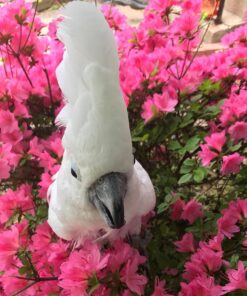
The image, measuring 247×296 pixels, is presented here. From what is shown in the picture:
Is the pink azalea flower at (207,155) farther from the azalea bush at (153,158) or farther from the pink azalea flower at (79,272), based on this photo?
the pink azalea flower at (79,272)

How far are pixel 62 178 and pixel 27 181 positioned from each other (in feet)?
1.08

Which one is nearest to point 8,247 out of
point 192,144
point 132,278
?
point 132,278

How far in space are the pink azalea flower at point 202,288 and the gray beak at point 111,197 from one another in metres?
0.20

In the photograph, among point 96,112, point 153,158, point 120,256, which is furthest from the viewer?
point 153,158

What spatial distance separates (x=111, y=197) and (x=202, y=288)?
26 cm

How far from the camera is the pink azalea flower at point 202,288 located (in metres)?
0.79

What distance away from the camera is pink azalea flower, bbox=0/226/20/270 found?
3.05 ft

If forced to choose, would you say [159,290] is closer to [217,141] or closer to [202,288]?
[202,288]

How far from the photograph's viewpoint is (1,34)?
1.13 meters

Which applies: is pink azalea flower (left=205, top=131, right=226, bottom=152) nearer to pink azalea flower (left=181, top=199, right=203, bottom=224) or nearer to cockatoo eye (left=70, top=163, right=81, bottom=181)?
pink azalea flower (left=181, top=199, right=203, bottom=224)

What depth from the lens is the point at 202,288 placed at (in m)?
0.81

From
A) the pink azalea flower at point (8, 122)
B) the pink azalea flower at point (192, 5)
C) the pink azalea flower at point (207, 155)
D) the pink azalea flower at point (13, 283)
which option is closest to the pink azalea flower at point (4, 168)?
the pink azalea flower at point (8, 122)

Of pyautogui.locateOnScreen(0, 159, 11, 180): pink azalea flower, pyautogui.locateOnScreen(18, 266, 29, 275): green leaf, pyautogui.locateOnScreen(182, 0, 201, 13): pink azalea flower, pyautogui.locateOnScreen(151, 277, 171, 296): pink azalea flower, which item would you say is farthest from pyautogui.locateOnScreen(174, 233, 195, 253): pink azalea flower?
pyautogui.locateOnScreen(182, 0, 201, 13): pink azalea flower

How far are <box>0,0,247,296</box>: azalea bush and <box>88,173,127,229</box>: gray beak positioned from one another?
10 centimetres
